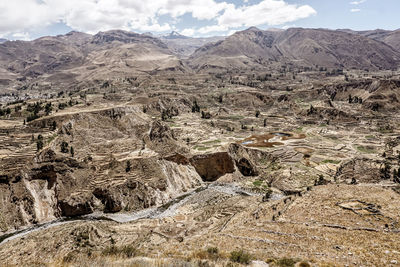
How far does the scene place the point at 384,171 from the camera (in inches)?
2212

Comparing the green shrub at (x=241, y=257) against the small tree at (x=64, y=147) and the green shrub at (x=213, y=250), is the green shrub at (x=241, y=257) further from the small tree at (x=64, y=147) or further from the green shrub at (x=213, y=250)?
the small tree at (x=64, y=147)

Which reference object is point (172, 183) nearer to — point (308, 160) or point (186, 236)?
point (186, 236)

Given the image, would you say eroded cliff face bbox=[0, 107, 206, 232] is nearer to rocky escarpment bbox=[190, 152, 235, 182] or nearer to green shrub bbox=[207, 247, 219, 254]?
rocky escarpment bbox=[190, 152, 235, 182]

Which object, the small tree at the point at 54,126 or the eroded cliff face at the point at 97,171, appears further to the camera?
the small tree at the point at 54,126

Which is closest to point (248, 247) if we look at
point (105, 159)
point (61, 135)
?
point (105, 159)

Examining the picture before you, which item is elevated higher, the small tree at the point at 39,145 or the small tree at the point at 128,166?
the small tree at the point at 39,145

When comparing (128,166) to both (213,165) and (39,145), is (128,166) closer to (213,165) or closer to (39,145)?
(39,145)

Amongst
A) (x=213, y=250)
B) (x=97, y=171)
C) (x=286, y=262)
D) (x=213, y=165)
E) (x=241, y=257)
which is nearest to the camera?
(x=286, y=262)

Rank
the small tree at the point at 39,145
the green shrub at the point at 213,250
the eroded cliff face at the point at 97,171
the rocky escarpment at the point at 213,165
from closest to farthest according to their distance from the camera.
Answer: the green shrub at the point at 213,250, the eroded cliff face at the point at 97,171, the small tree at the point at 39,145, the rocky escarpment at the point at 213,165

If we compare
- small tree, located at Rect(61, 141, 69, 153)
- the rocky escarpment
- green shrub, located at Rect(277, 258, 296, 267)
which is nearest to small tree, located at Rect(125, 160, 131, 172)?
small tree, located at Rect(61, 141, 69, 153)

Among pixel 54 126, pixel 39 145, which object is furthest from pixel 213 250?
pixel 54 126

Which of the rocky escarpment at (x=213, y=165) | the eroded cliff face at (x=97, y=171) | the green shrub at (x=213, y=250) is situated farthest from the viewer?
the rocky escarpment at (x=213, y=165)

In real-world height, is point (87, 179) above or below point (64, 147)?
below

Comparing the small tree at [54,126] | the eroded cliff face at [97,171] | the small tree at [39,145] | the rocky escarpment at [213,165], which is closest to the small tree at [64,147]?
the eroded cliff face at [97,171]
